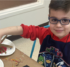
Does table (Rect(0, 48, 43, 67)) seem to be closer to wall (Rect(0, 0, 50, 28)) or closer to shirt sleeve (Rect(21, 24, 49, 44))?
shirt sleeve (Rect(21, 24, 49, 44))

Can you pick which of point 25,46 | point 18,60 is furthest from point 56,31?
point 25,46

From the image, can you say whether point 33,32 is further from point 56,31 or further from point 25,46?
point 25,46

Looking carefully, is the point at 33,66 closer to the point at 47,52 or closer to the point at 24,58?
the point at 24,58

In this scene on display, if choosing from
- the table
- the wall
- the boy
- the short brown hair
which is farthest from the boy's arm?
the wall

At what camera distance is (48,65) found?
849mm

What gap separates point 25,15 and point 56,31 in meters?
1.35

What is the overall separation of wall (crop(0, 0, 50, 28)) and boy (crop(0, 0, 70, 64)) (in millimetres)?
979

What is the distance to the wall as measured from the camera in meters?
1.76

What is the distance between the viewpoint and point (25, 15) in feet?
6.55

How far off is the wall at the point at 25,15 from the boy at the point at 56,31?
0.98 meters

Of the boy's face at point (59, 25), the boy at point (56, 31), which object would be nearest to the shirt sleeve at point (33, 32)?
the boy at point (56, 31)

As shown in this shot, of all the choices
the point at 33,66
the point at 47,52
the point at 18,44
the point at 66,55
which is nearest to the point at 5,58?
the point at 33,66

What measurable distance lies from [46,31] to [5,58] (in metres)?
0.38

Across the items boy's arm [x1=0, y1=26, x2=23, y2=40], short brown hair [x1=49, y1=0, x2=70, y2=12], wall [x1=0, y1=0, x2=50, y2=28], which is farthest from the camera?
wall [x1=0, y1=0, x2=50, y2=28]
